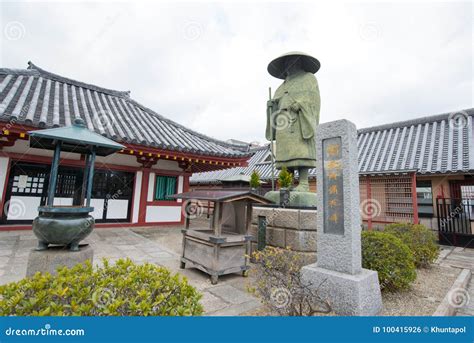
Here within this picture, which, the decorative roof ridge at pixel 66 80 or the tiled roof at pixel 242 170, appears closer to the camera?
the decorative roof ridge at pixel 66 80

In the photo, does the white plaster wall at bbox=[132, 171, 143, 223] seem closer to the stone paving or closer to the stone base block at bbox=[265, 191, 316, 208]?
the stone paving

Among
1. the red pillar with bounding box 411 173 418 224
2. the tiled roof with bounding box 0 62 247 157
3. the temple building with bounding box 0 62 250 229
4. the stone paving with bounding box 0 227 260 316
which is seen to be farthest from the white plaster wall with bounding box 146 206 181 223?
the red pillar with bounding box 411 173 418 224

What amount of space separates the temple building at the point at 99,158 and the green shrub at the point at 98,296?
557 cm

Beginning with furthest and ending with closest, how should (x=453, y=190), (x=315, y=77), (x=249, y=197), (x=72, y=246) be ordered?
(x=453, y=190), (x=315, y=77), (x=249, y=197), (x=72, y=246)

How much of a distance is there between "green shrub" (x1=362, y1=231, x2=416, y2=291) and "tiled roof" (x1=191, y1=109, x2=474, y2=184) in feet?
19.9

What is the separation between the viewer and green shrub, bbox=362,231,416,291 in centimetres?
379

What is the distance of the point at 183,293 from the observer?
6.30 ft

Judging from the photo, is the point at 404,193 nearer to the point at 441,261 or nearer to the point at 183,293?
the point at 441,261

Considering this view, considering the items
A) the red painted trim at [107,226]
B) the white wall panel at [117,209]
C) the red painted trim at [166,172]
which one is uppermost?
the red painted trim at [166,172]

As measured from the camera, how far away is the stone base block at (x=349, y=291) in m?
2.95

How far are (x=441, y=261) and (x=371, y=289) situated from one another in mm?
4909

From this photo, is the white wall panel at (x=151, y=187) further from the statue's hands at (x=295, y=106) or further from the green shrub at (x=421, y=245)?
the green shrub at (x=421, y=245)

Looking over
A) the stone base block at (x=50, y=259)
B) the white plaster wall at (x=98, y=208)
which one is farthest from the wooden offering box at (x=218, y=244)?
the white plaster wall at (x=98, y=208)

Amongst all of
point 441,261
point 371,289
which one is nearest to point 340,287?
point 371,289
